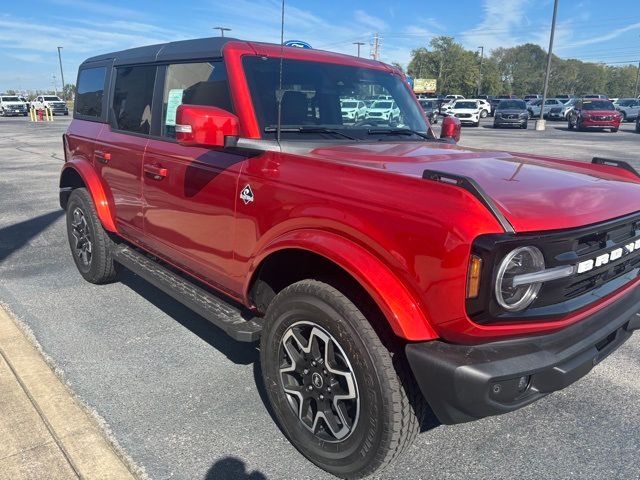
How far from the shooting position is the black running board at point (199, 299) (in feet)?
9.34

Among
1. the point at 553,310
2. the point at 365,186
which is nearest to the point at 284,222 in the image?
the point at 365,186

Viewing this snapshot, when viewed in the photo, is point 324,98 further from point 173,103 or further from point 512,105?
point 512,105

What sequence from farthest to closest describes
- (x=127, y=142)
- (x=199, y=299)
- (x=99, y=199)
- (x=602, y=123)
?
(x=602, y=123), (x=99, y=199), (x=127, y=142), (x=199, y=299)

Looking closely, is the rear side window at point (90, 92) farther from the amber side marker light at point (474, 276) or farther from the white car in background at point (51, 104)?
the white car in background at point (51, 104)

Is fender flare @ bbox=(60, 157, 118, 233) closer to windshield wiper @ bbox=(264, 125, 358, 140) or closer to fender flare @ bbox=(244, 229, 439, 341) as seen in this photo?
windshield wiper @ bbox=(264, 125, 358, 140)

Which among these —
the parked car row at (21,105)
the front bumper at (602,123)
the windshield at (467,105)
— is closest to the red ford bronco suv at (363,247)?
the front bumper at (602,123)

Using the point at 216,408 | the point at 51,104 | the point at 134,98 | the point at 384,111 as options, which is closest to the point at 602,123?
the point at 384,111

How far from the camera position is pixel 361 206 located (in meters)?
2.16

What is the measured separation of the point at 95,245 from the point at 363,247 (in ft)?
10.3

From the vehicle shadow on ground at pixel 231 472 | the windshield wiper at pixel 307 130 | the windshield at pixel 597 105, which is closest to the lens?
the vehicle shadow on ground at pixel 231 472

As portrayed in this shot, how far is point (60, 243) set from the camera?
6250 millimetres

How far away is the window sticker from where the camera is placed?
350cm

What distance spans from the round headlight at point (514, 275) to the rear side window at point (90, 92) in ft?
12.7

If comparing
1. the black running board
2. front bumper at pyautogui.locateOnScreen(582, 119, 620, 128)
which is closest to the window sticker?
the black running board
